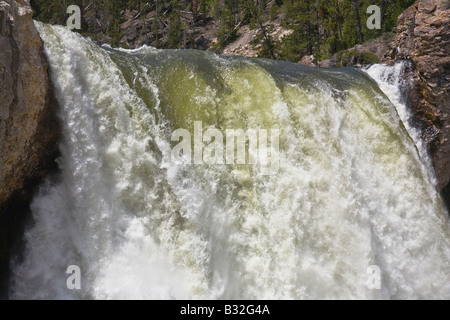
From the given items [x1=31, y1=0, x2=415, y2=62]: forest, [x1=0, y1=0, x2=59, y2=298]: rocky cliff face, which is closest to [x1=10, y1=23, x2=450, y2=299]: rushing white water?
[x1=0, y1=0, x2=59, y2=298]: rocky cliff face

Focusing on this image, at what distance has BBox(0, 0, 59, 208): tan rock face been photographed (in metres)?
6.40

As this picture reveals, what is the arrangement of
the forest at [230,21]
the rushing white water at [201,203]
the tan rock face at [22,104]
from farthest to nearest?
the forest at [230,21], the rushing white water at [201,203], the tan rock face at [22,104]

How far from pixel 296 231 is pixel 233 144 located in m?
1.86

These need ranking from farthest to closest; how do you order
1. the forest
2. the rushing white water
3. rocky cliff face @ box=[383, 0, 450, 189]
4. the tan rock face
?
the forest, rocky cliff face @ box=[383, 0, 450, 189], the rushing white water, the tan rock face

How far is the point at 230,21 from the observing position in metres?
34.2

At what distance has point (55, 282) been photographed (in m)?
7.06

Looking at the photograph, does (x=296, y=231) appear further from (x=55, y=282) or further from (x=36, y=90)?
(x=36, y=90)

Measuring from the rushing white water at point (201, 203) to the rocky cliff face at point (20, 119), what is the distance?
23cm

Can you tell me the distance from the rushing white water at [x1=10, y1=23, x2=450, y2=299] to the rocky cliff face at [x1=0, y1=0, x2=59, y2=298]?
232 mm

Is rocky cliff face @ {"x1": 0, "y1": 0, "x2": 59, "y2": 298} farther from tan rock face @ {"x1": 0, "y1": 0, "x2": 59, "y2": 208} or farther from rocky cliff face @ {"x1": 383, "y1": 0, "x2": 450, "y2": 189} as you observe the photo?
rocky cliff face @ {"x1": 383, "y1": 0, "x2": 450, "y2": 189}

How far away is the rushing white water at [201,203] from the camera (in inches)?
283

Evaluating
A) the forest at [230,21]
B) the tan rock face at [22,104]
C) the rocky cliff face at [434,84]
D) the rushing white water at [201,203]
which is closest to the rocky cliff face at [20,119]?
the tan rock face at [22,104]

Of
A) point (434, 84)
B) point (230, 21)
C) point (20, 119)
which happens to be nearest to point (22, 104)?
point (20, 119)

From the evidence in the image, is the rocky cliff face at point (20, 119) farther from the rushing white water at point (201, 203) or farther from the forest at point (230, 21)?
the forest at point (230, 21)
